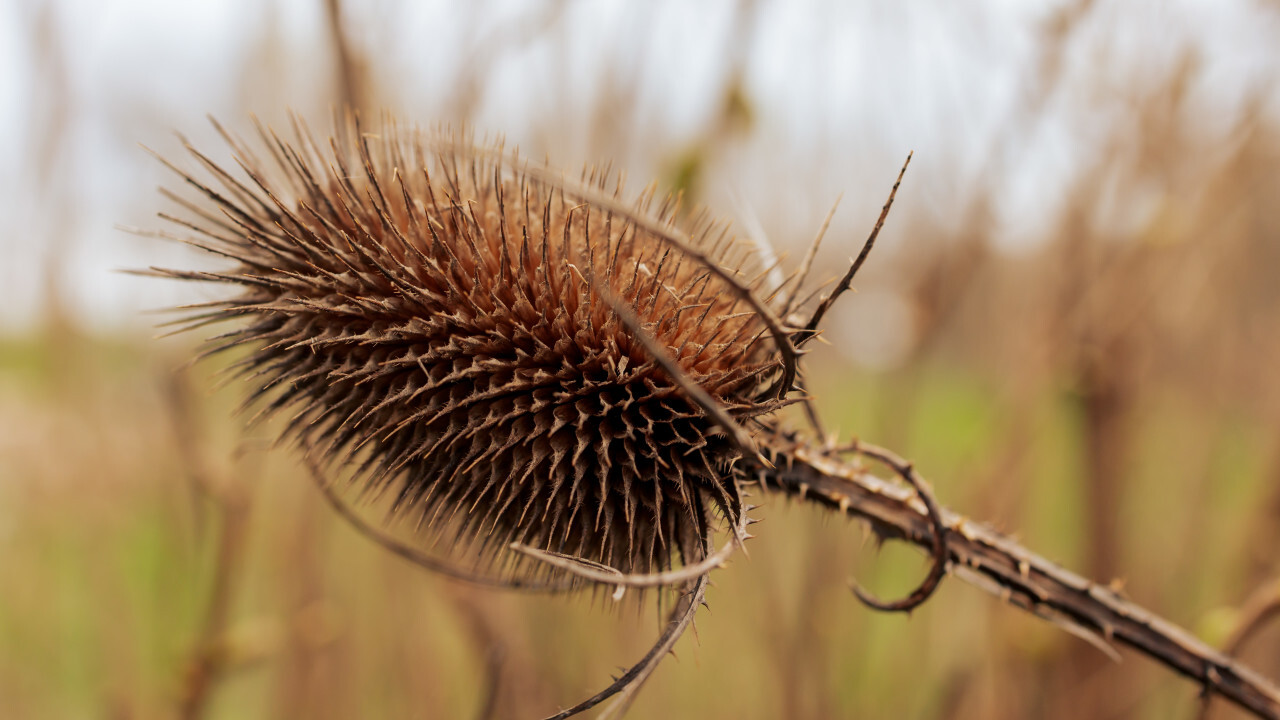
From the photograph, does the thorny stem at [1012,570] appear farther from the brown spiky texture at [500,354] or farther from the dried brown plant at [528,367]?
the brown spiky texture at [500,354]

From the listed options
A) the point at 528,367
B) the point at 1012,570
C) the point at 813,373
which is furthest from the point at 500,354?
the point at 813,373

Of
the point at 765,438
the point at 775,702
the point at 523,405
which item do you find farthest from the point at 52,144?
the point at 775,702

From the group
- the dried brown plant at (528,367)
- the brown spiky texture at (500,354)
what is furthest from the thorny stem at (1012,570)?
the brown spiky texture at (500,354)

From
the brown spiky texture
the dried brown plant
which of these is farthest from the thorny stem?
the brown spiky texture

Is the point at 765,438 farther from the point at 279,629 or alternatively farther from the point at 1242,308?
the point at 1242,308

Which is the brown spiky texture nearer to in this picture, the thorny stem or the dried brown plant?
the dried brown plant

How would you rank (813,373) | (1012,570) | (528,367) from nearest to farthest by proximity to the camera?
1. (528,367)
2. (1012,570)
3. (813,373)

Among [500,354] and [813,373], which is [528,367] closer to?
[500,354]

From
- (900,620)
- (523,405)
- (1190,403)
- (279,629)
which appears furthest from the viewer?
(900,620)
